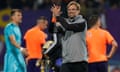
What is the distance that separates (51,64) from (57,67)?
10.1 inches

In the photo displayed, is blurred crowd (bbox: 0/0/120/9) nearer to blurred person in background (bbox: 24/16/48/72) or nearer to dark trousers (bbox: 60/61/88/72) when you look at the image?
blurred person in background (bbox: 24/16/48/72)

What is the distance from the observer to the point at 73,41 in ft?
40.6

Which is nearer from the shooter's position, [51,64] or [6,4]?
[51,64]

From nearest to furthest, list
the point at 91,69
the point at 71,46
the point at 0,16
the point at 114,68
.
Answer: the point at 71,46 → the point at 91,69 → the point at 114,68 → the point at 0,16

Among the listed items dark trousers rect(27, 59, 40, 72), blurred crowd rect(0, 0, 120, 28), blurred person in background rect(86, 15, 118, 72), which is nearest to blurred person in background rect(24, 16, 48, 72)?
dark trousers rect(27, 59, 40, 72)

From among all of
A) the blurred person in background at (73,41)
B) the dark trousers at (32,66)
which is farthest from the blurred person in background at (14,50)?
the dark trousers at (32,66)

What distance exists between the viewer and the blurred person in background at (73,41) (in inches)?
487

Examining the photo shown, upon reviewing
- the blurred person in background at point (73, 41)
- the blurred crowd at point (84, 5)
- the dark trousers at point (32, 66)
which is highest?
the blurred person in background at point (73, 41)

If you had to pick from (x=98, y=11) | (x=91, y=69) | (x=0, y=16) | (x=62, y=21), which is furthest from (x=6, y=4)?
(x=62, y=21)

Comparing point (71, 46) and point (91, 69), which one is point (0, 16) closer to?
point (91, 69)

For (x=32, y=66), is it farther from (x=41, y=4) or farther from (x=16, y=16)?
(x=41, y=4)

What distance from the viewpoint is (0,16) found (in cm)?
2295

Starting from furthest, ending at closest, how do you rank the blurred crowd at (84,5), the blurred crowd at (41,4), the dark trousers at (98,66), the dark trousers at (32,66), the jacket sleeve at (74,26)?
1. the blurred crowd at (41,4)
2. the blurred crowd at (84,5)
3. the dark trousers at (32,66)
4. the dark trousers at (98,66)
5. the jacket sleeve at (74,26)

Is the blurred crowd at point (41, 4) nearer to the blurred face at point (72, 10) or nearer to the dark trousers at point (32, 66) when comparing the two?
the dark trousers at point (32, 66)
